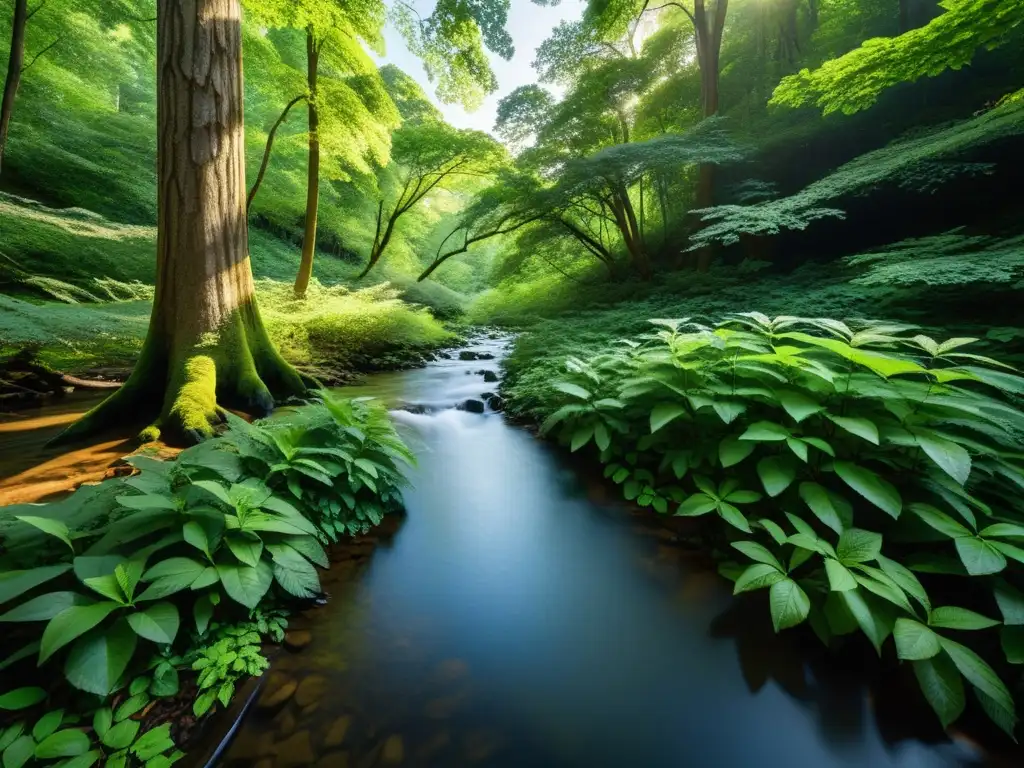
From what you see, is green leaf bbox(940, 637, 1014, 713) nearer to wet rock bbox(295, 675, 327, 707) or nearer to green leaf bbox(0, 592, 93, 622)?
wet rock bbox(295, 675, 327, 707)

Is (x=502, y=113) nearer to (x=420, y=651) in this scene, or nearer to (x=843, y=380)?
(x=843, y=380)

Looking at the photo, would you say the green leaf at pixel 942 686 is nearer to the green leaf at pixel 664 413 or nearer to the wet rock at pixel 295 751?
the green leaf at pixel 664 413

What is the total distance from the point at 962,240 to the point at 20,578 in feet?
23.7

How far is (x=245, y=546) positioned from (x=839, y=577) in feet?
7.84

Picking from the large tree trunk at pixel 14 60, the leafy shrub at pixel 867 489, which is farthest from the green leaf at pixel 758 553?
the large tree trunk at pixel 14 60

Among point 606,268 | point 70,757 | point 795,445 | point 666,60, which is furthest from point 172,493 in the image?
point 666,60

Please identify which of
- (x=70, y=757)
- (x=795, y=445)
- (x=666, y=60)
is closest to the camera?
(x=70, y=757)

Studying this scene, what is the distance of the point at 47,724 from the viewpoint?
1.13 m

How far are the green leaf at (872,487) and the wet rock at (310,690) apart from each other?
2.45 m

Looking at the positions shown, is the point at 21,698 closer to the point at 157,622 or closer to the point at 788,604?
the point at 157,622

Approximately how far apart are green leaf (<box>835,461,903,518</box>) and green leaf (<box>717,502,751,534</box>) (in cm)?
50

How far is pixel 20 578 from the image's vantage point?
1259 millimetres

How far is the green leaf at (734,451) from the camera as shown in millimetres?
2226

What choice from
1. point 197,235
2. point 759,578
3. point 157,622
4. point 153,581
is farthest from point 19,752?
point 197,235
